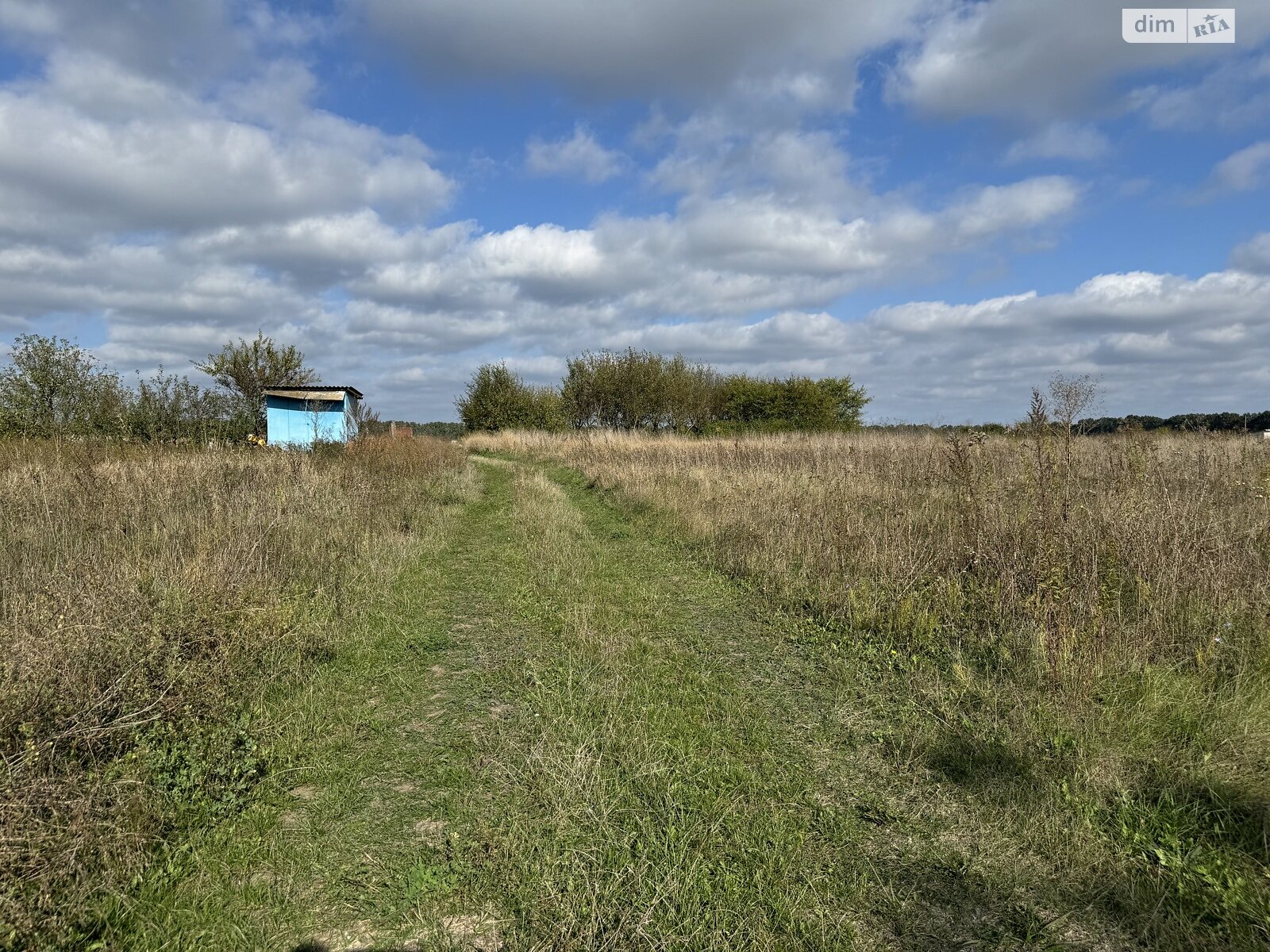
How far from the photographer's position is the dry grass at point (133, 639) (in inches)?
102

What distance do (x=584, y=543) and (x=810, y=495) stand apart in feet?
12.0

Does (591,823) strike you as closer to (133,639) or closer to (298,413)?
(133,639)

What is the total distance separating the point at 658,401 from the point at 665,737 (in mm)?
34982

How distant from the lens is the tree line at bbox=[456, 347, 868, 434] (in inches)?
1432

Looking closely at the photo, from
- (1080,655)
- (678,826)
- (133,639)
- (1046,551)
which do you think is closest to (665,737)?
(678,826)

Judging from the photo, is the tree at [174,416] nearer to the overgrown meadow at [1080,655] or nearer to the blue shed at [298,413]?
the blue shed at [298,413]

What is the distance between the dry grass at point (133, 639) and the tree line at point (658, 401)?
29.5 metres

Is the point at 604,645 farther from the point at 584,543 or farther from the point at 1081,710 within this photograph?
the point at 584,543

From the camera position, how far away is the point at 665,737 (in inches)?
149

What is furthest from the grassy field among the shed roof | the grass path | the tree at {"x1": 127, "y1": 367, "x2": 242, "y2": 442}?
the shed roof

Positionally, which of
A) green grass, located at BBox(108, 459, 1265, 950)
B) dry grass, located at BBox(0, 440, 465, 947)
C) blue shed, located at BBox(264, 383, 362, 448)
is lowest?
green grass, located at BBox(108, 459, 1265, 950)

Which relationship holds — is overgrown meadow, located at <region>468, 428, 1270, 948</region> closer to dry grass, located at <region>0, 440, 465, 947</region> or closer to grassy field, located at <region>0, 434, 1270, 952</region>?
grassy field, located at <region>0, 434, 1270, 952</region>

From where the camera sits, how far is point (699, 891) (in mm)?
2547

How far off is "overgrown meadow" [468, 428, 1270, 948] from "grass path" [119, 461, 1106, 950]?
305 mm
